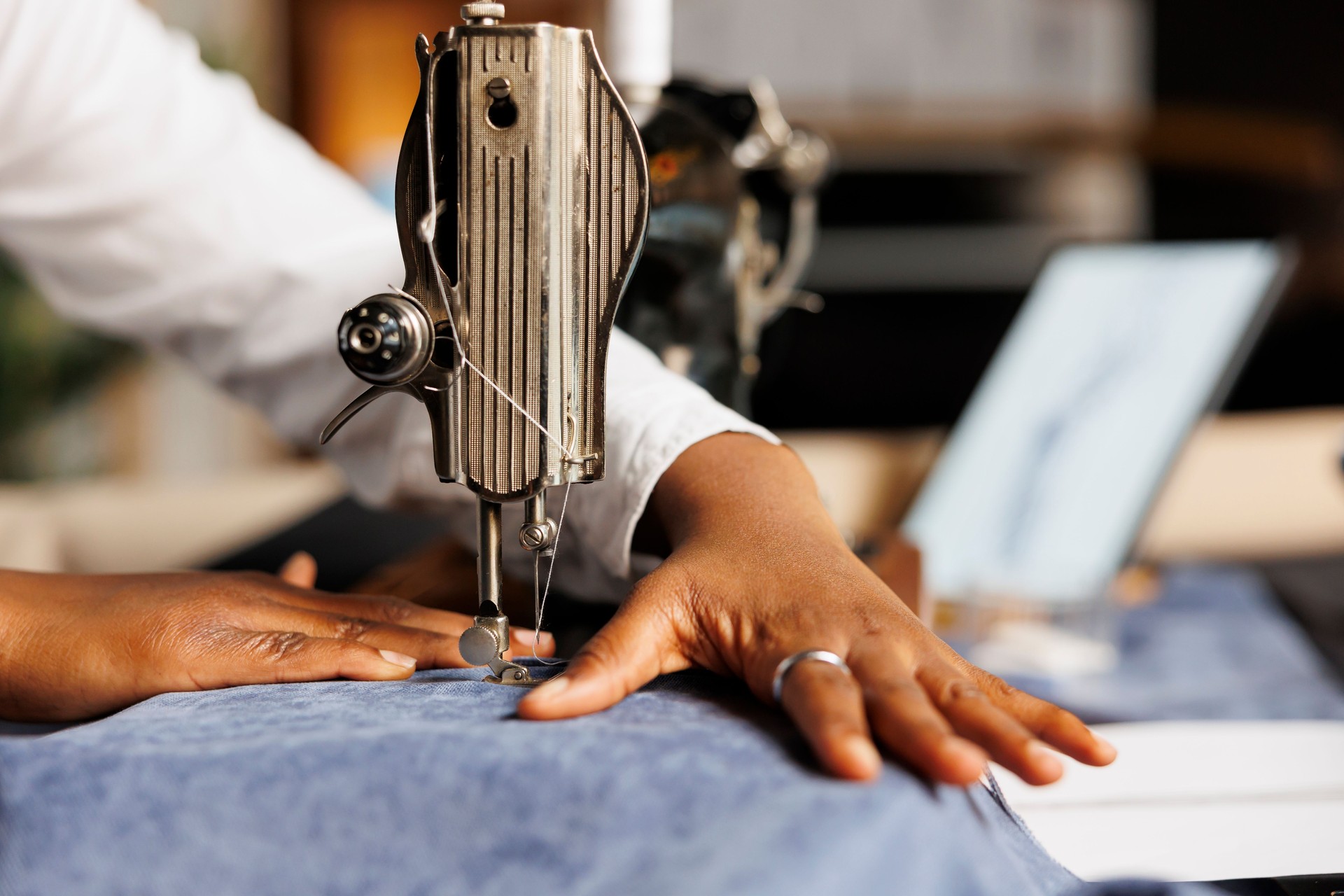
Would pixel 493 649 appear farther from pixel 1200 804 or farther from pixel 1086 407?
pixel 1086 407

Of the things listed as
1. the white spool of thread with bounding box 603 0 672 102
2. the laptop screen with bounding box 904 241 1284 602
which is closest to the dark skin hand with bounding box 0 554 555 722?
the white spool of thread with bounding box 603 0 672 102

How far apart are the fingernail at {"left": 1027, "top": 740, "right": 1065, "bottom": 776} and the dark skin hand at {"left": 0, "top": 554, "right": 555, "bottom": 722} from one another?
10.3 inches

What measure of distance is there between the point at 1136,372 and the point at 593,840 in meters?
1.04

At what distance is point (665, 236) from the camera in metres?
0.70

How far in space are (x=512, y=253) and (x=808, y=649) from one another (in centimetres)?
22

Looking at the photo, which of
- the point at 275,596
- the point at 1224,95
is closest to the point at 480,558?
the point at 275,596

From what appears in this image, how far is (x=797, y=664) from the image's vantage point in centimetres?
44

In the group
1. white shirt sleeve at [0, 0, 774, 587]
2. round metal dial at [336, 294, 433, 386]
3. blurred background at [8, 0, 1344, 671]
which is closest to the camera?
round metal dial at [336, 294, 433, 386]

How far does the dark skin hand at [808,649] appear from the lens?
0.40 metres

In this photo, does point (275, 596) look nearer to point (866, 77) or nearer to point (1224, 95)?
point (866, 77)

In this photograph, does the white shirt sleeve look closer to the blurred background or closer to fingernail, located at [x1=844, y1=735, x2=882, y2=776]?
fingernail, located at [x1=844, y1=735, x2=882, y2=776]

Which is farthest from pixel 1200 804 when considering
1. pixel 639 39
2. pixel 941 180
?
pixel 941 180

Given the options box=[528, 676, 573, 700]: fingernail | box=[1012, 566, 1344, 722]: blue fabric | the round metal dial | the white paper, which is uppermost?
the round metal dial

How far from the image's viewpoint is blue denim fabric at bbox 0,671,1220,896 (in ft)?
1.15
